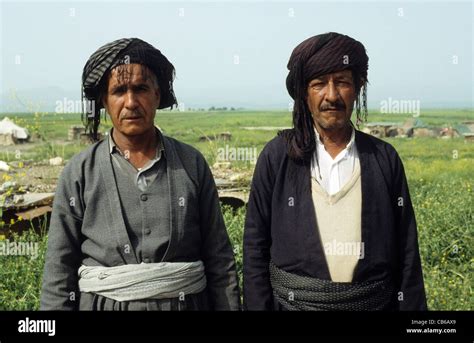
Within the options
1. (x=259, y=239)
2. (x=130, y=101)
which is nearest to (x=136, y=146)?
(x=130, y=101)

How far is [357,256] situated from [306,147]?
0.52 metres

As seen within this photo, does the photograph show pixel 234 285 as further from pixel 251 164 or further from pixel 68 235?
pixel 251 164

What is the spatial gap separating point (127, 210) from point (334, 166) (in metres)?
0.93

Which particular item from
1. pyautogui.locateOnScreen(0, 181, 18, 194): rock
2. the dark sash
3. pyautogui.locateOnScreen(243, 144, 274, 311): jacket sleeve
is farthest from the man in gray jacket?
pyautogui.locateOnScreen(0, 181, 18, 194): rock

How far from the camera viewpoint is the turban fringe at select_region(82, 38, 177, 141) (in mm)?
2846

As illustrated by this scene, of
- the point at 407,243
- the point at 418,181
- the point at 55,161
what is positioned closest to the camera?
the point at 407,243

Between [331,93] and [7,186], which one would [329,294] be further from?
[7,186]

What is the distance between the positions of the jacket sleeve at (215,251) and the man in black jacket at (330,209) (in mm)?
112

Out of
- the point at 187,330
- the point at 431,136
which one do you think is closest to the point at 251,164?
the point at 431,136

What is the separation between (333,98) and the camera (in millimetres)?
2834

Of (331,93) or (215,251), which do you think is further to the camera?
(215,251)

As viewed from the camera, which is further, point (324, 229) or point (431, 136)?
point (431, 136)

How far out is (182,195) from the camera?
115 inches

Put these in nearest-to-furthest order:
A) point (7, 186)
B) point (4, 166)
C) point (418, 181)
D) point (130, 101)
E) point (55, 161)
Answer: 1. point (130, 101)
2. point (7, 186)
3. point (4, 166)
4. point (55, 161)
5. point (418, 181)
